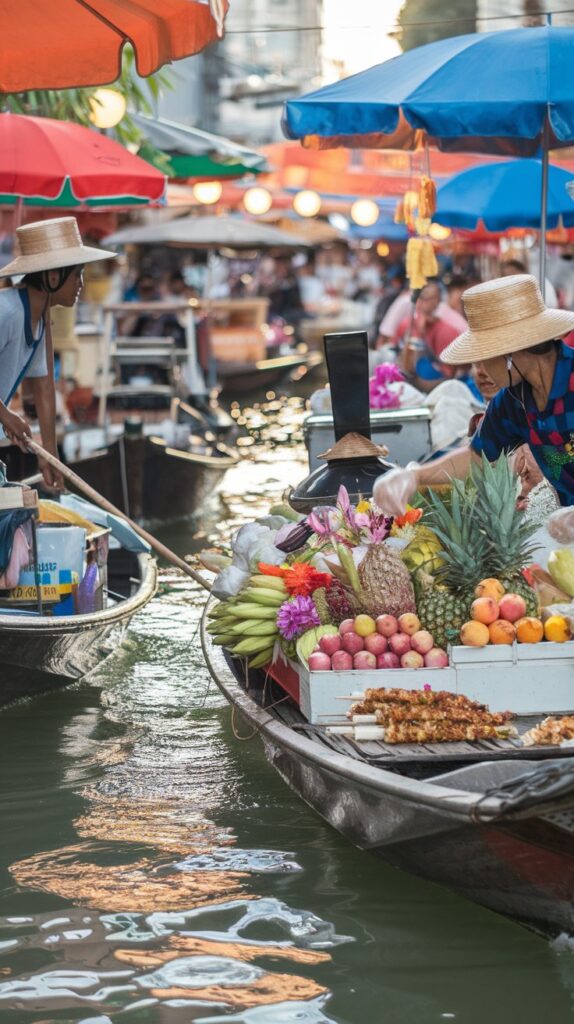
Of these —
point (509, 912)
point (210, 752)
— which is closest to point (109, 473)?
point (210, 752)

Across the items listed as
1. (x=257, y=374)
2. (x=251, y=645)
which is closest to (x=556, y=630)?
(x=251, y=645)

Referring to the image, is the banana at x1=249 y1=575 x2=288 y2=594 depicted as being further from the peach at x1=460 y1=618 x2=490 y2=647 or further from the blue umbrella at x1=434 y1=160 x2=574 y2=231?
the blue umbrella at x1=434 y1=160 x2=574 y2=231

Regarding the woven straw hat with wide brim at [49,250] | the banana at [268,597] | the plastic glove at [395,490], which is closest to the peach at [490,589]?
the plastic glove at [395,490]

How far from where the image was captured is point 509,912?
4383 mm

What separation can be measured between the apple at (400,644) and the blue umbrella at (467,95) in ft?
11.1

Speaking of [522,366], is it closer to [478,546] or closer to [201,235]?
[478,546]

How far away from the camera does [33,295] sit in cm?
710

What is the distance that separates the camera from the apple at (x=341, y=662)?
493 centimetres

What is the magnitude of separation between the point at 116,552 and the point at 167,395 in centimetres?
521

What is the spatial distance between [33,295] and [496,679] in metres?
3.40

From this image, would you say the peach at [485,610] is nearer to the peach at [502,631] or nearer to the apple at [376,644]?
the peach at [502,631]

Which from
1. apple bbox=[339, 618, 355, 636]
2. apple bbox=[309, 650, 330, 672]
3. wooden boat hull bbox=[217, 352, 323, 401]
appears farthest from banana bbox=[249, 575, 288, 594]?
wooden boat hull bbox=[217, 352, 323, 401]

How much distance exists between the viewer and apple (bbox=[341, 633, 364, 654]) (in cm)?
498

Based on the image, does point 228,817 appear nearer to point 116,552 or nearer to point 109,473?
point 116,552
